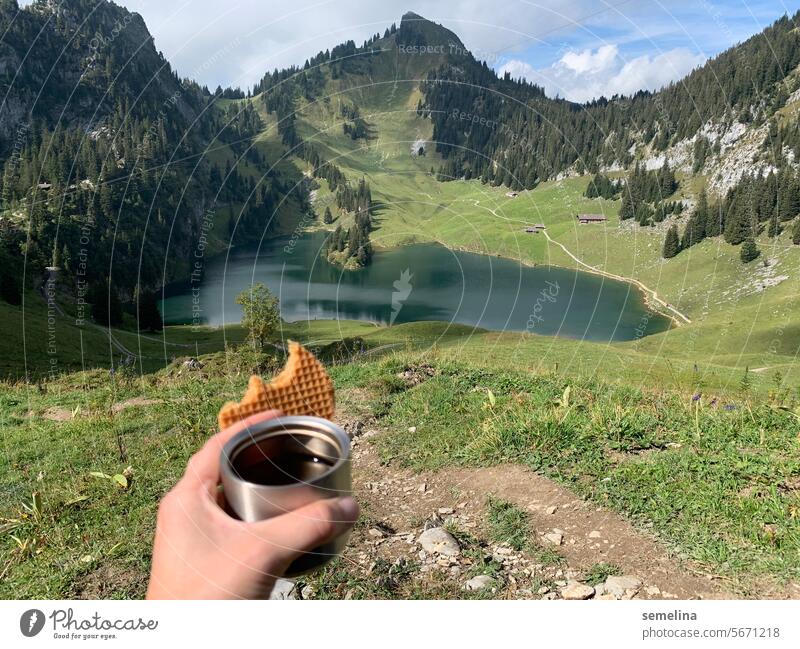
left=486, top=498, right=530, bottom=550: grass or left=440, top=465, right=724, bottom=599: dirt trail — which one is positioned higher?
left=440, top=465, right=724, bottom=599: dirt trail

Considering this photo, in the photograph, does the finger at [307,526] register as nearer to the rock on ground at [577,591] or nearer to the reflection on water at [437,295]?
the rock on ground at [577,591]

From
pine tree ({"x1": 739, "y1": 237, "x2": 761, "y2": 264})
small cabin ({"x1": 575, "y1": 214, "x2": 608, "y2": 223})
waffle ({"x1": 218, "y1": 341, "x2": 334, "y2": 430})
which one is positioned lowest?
waffle ({"x1": 218, "y1": 341, "x2": 334, "y2": 430})

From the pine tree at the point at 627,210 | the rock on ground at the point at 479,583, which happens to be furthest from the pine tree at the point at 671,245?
the rock on ground at the point at 479,583

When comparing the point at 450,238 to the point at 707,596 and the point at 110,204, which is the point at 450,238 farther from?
the point at 707,596

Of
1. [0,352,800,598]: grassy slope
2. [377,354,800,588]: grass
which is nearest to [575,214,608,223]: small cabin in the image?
[0,352,800,598]: grassy slope

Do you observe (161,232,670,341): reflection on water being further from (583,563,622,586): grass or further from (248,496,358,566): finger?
(248,496,358,566): finger

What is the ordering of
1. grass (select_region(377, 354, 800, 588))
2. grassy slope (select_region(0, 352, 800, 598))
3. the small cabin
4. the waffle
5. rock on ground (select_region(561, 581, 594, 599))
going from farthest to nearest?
the small cabin < grassy slope (select_region(0, 352, 800, 598)) < grass (select_region(377, 354, 800, 588)) < rock on ground (select_region(561, 581, 594, 599)) < the waffle
